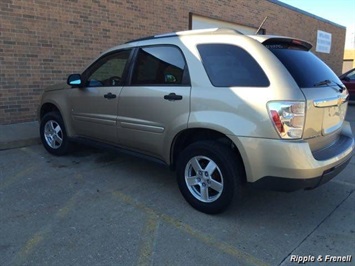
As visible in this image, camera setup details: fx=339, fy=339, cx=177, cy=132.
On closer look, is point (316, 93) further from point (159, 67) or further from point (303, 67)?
point (159, 67)

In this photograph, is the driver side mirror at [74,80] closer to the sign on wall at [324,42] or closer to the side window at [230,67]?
the side window at [230,67]

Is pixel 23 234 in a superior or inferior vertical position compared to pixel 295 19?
inferior

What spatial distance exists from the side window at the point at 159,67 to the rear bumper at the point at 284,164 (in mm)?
1060

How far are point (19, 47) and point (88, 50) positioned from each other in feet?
5.53

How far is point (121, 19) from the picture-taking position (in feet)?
29.3

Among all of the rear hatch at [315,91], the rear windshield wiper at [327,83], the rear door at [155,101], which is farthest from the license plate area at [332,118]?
the rear door at [155,101]

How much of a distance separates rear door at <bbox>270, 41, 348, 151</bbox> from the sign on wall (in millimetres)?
17865

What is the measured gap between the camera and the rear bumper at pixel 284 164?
2949 mm

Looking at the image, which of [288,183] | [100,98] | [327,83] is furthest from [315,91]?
[100,98]

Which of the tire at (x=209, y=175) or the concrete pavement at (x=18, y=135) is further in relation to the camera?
the concrete pavement at (x=18, y=135)

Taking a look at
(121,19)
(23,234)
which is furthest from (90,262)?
(121,19)

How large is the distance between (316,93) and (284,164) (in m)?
0.75

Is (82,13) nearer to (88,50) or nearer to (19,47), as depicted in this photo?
(88,50)

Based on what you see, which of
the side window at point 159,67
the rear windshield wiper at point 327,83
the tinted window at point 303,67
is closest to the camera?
the tinted window at point 303,67
